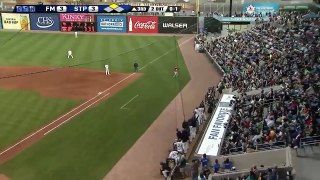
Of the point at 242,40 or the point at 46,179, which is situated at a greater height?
the point at 242,40

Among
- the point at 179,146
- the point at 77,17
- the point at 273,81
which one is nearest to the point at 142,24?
the point at 77,17

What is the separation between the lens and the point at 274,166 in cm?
1312

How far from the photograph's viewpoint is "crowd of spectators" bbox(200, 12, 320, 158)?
15.5 meters

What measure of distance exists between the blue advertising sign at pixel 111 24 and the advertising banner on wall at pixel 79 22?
2.97 feet

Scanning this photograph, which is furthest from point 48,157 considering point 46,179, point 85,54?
point 85,54

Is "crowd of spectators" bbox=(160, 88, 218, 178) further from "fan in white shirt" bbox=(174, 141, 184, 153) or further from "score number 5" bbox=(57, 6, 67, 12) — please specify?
"score number 5" bbox=(57, 6, 67, 12)

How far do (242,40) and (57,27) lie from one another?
94.3ft

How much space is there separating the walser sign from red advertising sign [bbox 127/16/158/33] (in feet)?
3.12

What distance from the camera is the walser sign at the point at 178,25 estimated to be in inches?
2103

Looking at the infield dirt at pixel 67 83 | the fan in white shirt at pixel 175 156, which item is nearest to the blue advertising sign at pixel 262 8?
the infield dirt at pixel 67 83

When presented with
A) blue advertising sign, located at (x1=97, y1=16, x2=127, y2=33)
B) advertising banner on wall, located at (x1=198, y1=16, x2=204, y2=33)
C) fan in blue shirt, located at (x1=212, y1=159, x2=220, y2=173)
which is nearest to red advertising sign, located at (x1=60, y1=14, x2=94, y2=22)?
blue advertising sign, located at (x1=97, y1=16, x2=127, y2=33)

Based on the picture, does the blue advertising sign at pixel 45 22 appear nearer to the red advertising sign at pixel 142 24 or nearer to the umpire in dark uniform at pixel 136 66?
the red advertising sign at pixel 142 24

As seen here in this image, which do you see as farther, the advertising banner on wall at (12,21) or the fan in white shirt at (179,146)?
the advertising banner on wall at (12,21)

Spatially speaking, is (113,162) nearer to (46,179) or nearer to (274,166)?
(46,179)
